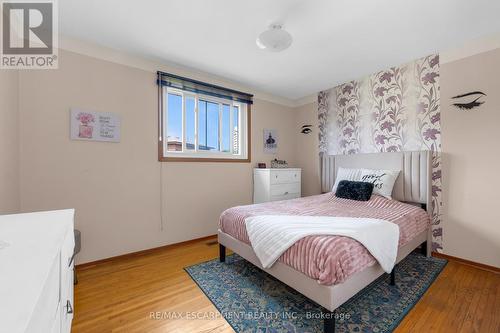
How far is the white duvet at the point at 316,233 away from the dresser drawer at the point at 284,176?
4.97ft

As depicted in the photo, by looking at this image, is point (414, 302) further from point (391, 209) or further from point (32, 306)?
point (32, 306)

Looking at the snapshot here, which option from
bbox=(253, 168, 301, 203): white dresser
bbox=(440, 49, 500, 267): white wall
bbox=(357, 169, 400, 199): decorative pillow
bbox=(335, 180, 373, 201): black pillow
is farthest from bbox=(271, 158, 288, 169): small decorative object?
bbox=(440, 49, 500, 267): white wall

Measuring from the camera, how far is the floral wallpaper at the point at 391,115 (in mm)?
2547

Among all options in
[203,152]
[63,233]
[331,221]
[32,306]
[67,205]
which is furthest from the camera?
[203,152]

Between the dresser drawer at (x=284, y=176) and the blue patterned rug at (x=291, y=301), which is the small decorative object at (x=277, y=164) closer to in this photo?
the dresser drawer at (x=284, y=176)

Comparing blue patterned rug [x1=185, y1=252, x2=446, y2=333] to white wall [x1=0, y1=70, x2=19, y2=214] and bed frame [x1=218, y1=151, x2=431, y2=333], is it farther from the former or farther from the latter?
white wall [x1=0, y1=70, x2=19, y2=214]

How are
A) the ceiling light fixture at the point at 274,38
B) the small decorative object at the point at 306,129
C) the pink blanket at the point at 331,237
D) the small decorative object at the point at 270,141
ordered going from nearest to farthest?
1. the pink blanket at the point at 331,237
2. the ceiling light fixture at the point at 274,38
3. the small decorative object at the point at 270,141
4. the small decorative object at the point at 306,129

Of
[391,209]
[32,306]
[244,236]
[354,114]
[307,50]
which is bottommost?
[244,236]

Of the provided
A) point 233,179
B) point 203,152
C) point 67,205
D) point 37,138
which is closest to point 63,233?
point 67,205

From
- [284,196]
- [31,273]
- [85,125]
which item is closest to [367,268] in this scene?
[31,273]

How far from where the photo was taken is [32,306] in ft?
1.60

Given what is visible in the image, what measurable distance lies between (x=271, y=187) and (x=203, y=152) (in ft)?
3.90

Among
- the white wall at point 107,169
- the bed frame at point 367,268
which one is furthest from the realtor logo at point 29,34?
the bed frame at point 367,268

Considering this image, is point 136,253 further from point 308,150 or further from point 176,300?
point 308,150
